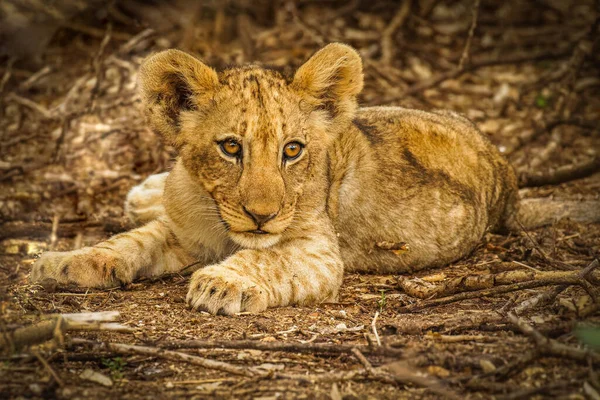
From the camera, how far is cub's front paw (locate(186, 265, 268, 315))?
3480mm

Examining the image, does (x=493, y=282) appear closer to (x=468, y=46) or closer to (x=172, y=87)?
(x=172, y=87)

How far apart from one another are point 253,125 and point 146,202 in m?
1.94

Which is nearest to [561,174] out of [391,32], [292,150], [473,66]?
[473,66]

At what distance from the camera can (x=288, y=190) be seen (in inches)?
148

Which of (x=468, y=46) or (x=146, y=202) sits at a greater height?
(x=468, y=46)

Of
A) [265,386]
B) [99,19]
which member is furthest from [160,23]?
[265,386]

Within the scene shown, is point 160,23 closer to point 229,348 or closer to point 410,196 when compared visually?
point 410,196

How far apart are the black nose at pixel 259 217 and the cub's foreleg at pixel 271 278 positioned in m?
0.26

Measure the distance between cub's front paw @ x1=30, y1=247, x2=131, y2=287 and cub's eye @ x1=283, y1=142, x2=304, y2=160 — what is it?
1.15 m

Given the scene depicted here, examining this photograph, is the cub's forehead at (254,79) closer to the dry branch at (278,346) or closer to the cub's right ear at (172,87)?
the cub's right ear at (172,87)

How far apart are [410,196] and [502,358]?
2.04m

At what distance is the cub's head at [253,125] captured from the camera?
143 inches

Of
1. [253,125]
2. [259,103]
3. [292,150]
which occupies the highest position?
[259,103]

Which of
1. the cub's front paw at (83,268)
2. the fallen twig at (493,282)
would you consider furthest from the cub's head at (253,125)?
the fallen twig at (493,282)
